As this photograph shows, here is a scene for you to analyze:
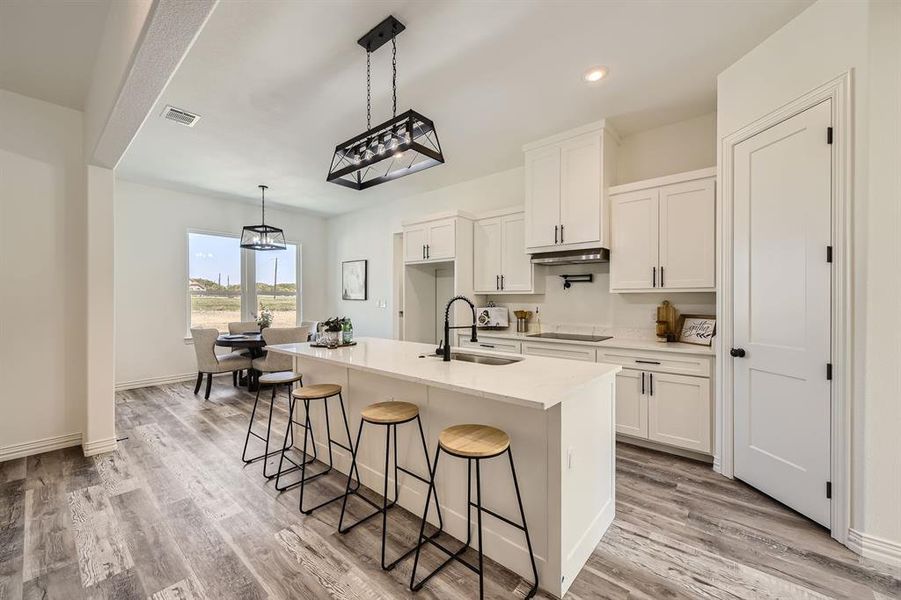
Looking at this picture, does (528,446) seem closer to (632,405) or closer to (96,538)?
(632,405)

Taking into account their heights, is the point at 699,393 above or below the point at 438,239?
below

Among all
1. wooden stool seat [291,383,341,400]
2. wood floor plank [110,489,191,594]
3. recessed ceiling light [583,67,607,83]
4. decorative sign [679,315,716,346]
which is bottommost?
wood floor plank [110,489,191,594]

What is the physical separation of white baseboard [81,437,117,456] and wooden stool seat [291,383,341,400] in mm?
2066

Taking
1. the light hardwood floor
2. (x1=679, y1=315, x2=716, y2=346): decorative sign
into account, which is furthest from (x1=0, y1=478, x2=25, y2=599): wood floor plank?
(x1=679, y1=315, x2=716, y2=346): decorative sign

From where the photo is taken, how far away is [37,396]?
3080 millimetres

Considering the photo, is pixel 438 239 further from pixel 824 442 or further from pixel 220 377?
pixel 220 377

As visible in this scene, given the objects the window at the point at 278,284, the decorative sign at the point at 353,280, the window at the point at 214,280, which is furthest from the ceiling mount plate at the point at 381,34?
the window at the point at 214,280

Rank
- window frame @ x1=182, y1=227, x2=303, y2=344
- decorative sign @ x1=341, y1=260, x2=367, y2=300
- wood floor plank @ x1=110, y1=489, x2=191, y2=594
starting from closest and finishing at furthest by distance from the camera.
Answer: wood floor plank @ x1=110, y1=489, x2=191, y2=594 → window frame @ x1=182, y1=227, x2=303, y2=344 → decorative sign @ x1=341, y1=260, x2=367, y2=300

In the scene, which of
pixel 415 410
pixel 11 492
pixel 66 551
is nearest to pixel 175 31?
Answer: pixel 415 410

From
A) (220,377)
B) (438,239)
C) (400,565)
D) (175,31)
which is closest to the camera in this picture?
(175,31)

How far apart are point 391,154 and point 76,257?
319 centimetres

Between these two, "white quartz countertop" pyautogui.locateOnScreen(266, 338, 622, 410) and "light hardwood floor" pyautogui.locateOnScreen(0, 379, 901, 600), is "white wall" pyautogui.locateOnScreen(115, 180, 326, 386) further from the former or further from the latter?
"white quartz countertop" pyautogui.locateOnScreen(266, 338, 622, 410)

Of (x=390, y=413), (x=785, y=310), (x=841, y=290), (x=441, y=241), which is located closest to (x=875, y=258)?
(x=841, y=290)

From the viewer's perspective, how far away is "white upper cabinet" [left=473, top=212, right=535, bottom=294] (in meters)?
4.21
